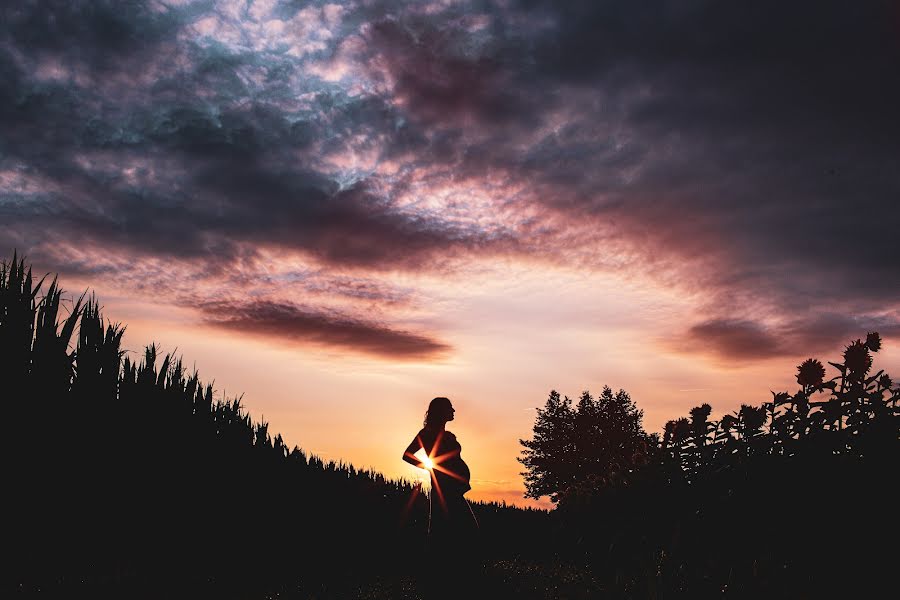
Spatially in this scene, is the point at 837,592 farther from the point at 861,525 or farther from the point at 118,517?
the point at 118,517

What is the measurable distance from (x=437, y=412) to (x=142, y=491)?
402 centimetres

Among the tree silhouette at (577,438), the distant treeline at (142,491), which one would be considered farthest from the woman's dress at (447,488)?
the tree silhouette at (577,438)

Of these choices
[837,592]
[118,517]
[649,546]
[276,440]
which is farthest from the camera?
[276,440]

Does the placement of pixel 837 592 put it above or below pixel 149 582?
above

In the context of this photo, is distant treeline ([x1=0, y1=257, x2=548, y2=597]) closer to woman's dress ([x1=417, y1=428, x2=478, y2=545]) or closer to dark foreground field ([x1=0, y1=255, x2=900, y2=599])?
dark foreground field ([x1=0, y1=255, x2=900, y2=599])

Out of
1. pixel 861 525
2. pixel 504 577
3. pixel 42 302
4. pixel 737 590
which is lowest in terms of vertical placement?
pixel 504 577

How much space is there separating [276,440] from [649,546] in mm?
9815

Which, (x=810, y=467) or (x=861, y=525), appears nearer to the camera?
(x=861, y=525)

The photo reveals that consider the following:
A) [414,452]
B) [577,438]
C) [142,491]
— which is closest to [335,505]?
[142,491]

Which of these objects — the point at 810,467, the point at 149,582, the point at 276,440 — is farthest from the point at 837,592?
the point at 276,440

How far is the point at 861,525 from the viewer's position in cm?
440

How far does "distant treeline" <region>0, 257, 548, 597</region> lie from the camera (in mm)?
6840

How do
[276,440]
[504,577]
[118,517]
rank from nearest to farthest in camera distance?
[118,517] → [504,577] → [276,440]

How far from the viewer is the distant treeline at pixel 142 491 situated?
6840 millimetres
